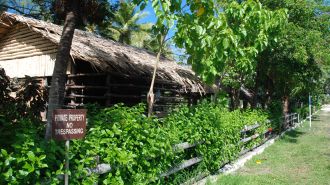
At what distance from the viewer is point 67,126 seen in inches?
152

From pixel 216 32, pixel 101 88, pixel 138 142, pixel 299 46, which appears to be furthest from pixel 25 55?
pixel 299 46

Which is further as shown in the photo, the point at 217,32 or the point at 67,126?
the point at 217,32

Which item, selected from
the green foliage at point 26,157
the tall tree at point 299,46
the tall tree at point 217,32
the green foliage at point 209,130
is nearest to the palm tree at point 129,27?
the tall tree at point 299,46

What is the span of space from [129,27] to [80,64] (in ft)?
86.5

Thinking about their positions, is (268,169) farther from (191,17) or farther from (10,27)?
(10,27)

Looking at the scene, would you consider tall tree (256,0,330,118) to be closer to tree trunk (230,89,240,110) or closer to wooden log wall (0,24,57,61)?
tree trunk (230,89,240,110)

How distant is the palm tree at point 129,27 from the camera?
35875 millimetres

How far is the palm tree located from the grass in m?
23.8

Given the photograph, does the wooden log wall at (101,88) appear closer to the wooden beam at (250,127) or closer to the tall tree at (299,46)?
the wooden beam at (250,127)

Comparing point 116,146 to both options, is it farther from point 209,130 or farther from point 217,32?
point 209,130

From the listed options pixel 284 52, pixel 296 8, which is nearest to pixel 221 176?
pixel 284 52

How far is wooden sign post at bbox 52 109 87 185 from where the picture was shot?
12.3 ft

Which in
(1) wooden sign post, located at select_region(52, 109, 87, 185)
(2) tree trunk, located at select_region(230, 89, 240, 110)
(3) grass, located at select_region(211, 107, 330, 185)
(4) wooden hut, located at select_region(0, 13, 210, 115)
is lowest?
(3) grass, located at select_region(211, 107, 330, 185)

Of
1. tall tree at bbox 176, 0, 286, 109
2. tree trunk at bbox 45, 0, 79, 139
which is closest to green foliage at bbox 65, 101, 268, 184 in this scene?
tree trunk at bbox 45, 0, 79, 139
